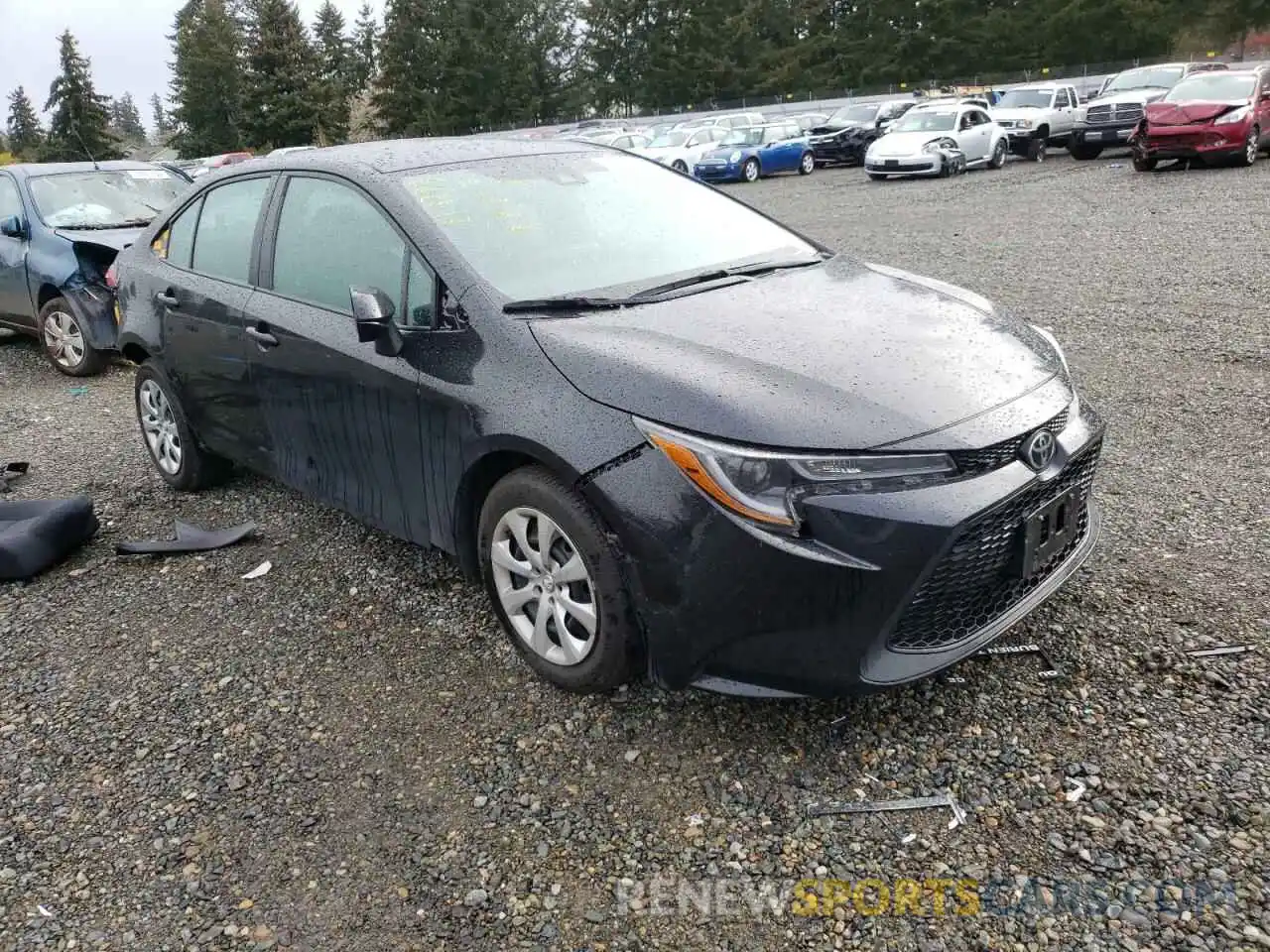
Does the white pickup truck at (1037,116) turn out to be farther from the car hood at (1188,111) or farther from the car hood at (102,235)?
the car hood at (102,235)

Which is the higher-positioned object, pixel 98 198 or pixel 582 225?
pixel 98 198

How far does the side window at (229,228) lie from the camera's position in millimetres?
4254

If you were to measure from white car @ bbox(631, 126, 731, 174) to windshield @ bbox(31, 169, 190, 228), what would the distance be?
59.9ft

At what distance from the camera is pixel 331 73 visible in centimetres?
7150

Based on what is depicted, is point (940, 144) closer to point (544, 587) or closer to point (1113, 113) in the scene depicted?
point (1113, 113)

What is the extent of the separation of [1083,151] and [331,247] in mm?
20715

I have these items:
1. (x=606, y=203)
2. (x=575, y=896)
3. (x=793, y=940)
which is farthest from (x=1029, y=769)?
(x=606, y=203)

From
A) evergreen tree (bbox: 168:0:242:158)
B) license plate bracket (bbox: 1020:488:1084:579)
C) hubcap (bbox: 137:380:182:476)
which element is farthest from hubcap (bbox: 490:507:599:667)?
evergreen tree (bbox: 168:0:242:158)

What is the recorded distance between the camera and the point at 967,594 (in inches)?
106

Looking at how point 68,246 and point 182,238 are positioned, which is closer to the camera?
point 182,238

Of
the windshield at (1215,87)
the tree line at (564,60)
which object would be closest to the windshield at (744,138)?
the windshield at (1215,87)

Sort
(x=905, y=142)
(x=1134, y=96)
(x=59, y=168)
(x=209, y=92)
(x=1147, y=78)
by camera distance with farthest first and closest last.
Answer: (x=209, y=92), (x=1147, y=78), (x=905, y=142), (x=1134, y=96), (x=59, y=168)

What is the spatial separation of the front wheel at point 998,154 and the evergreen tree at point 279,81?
5379cm

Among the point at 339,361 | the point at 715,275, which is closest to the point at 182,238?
the point at 339,361
